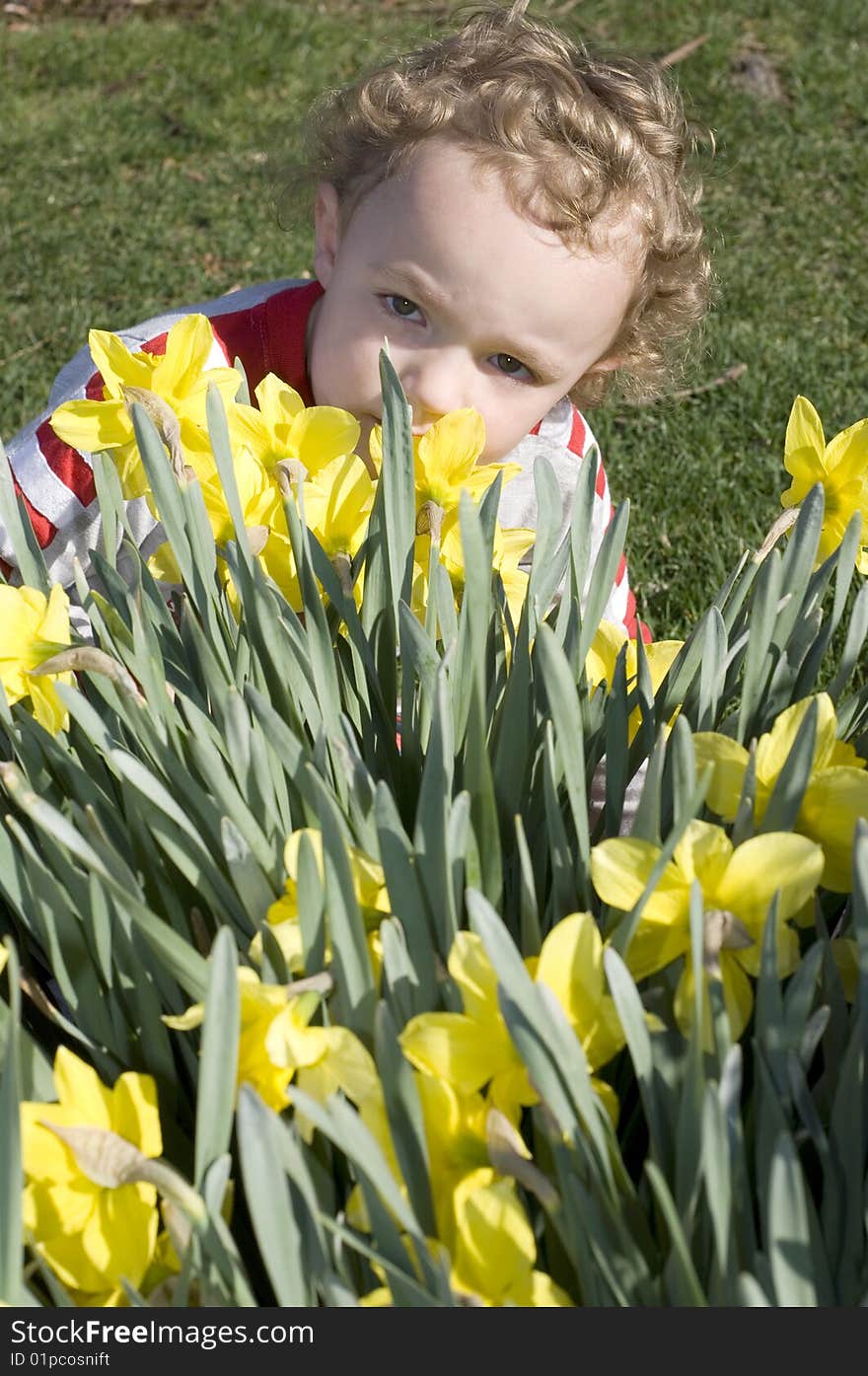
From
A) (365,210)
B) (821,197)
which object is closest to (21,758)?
(365,210)

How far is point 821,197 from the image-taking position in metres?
3.58

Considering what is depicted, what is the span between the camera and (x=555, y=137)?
4.42ft

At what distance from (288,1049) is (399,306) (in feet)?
2.95

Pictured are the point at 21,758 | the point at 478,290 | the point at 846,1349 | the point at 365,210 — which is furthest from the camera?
the point at 365,210

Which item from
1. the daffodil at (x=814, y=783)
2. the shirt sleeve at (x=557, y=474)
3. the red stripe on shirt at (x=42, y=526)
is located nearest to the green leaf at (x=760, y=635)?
the daffodil at (x=814, y=783)

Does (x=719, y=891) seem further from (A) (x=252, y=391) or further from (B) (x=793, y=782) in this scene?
(A) (x=252, y=391)

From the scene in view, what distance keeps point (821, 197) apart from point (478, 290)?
274cm

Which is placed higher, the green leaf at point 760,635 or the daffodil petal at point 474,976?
the green leaf at point 760,635

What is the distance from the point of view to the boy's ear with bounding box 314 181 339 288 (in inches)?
59.3

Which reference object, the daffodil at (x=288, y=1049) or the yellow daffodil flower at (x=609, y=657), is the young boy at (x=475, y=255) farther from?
the daffodil at (x=288, y=1049)

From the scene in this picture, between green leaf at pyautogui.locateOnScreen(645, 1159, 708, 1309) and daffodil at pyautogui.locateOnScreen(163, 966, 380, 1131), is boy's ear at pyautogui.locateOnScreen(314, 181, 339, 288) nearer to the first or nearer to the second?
daffodil at pyautogui.locateOnScreen(163, 966, 380, 1131)

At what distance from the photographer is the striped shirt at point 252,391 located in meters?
1.42

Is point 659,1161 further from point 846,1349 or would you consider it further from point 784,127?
point 784,127

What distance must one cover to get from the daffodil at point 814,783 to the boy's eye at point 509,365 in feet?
2.21
